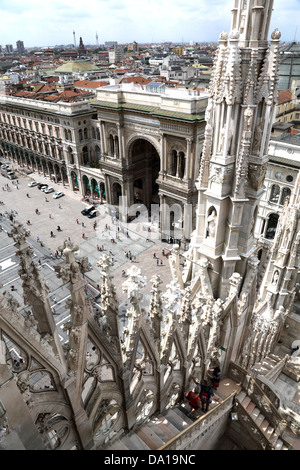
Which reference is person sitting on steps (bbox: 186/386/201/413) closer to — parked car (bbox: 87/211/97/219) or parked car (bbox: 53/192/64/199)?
parked car (bbox: 87/211/97/219)

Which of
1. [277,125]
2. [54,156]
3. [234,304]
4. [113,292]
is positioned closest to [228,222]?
[234,304]

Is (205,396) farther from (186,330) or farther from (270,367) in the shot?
(270,367)

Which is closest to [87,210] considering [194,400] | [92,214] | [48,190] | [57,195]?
[92,214]

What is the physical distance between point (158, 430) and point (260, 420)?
671cm

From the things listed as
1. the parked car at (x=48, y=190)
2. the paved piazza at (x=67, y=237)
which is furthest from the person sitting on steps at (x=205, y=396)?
the parked car at (x=48, y=190)

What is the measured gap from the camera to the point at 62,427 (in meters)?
8.17

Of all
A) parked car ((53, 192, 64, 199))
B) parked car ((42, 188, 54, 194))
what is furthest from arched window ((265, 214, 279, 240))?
parked car ((42, 188, 54, 194))

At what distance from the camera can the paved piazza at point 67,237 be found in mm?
36688

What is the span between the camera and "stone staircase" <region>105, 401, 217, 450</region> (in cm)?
1007

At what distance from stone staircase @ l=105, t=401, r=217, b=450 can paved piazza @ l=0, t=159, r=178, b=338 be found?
62.8 ft

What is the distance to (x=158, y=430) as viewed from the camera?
11.3 meters

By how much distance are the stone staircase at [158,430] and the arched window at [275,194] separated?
2871 cm

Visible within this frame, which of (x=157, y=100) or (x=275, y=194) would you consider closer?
(x=275, y=194)

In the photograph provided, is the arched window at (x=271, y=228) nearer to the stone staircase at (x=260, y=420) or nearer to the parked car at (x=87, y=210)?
the stone staircase at (x=260, y=420)
